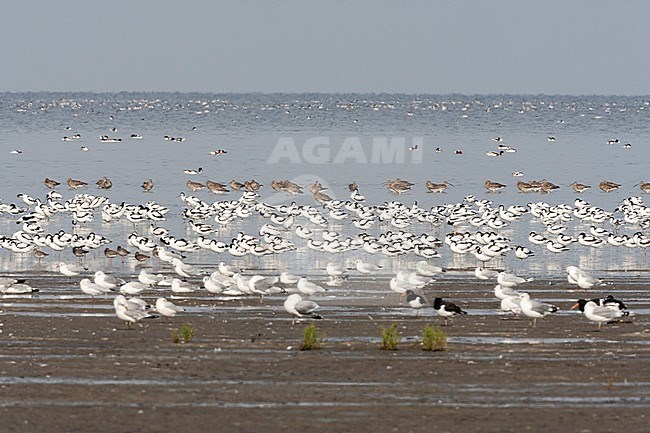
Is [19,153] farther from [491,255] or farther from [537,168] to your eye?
[491,255]

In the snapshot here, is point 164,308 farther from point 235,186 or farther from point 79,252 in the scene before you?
point 235,186

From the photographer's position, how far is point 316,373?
509 inches

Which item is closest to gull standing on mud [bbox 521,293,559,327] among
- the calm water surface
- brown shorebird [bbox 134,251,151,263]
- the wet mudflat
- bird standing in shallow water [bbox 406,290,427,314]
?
the wet mudflat

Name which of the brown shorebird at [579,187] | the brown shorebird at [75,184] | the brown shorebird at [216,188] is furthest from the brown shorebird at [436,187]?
the brown shorebird at [75,184]

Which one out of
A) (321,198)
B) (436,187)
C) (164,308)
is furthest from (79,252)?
(436,187)

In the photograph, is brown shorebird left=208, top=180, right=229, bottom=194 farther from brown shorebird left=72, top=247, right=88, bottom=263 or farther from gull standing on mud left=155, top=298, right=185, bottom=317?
gull standing on mud left=155, top=298, right=185, bottom=317

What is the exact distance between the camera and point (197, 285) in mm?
20984

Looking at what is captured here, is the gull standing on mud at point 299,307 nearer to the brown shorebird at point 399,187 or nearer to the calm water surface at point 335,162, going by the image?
the calm water surface at point 335,162

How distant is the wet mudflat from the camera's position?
428 inches

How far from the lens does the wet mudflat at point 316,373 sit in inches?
428

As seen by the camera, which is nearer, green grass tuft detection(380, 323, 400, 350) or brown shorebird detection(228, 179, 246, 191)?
green grass tuft detection(380, 323, 400, 350)

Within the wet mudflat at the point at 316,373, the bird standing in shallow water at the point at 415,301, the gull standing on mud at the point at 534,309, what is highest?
the gull standing on mud at the point at 534,309

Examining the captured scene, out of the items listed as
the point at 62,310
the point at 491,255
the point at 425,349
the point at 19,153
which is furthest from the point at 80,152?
the point at 425,349

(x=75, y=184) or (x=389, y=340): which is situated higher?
(x=75, y=184)
